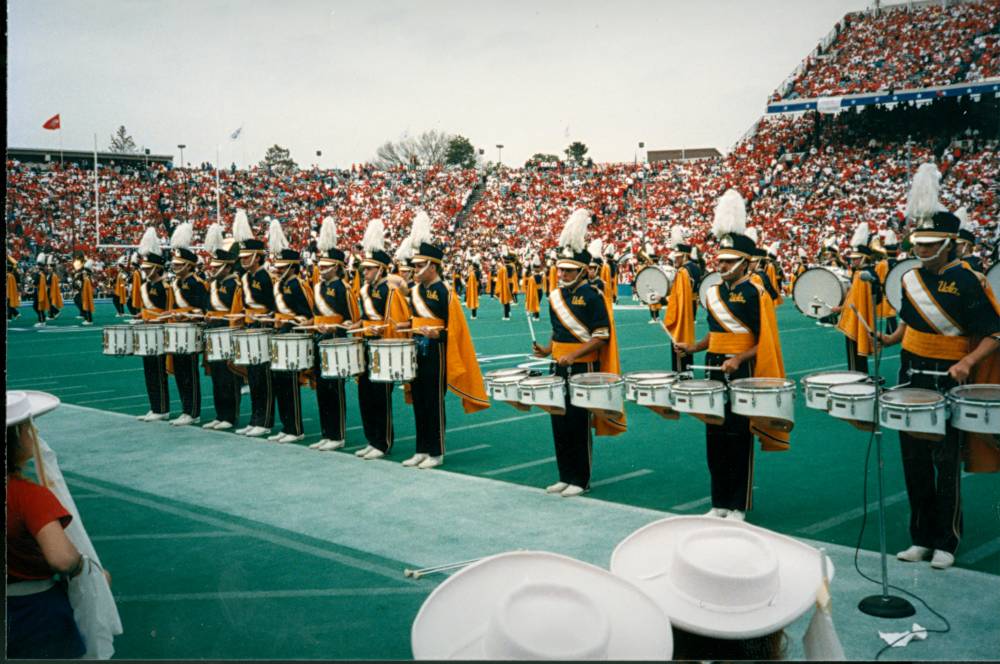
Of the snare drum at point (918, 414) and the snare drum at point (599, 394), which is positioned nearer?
the snare drum at point (918, 414)

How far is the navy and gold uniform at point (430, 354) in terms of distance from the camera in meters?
6.62

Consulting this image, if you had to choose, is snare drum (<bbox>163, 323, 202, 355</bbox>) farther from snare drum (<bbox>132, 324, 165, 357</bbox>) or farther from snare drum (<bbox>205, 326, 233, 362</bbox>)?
snare drum (<bbox>205, 326, 233, 362</bbox>)

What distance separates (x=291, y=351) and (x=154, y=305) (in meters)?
2.16

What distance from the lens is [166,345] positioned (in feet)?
27.1

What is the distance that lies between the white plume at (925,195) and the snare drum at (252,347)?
530cm

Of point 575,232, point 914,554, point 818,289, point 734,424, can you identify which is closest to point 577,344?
point 575,232

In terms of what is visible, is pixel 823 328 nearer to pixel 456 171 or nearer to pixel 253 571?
pixel 456 171

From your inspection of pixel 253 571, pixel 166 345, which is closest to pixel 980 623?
pixel 253 571

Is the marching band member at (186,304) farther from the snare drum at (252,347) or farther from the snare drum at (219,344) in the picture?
the snare drum at (252,347)

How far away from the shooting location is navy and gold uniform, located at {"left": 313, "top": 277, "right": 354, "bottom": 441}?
7336 millimetres

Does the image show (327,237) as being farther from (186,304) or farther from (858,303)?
(858,303)

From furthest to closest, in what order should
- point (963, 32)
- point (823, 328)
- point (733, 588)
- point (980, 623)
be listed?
point (823, 328) → point (963, 32) → point (980, 623) → point (733, 588)

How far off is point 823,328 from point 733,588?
14.5m

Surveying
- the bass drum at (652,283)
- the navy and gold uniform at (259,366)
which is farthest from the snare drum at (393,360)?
the bass drum at (652,283)
